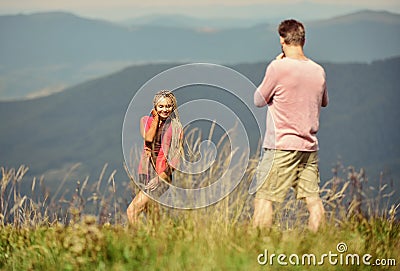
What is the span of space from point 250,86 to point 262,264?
1224 mm

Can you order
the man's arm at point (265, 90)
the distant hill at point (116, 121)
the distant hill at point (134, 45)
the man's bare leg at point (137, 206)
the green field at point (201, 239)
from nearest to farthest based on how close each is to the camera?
the green field at point (201, 239) < the man's arm at point (265, 90) < the man's bare leg at point (137, 206) < the distant hill at point (116, 121) < the distant hill at point (134, 45)

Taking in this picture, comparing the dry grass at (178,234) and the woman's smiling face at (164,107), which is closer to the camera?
the dry grass at (178,234)

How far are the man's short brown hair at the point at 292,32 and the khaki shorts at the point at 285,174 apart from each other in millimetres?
646

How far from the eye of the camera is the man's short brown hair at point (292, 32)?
5061 mm

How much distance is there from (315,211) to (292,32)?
106 cm

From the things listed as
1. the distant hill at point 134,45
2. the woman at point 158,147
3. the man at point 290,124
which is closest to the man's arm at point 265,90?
the man at point 290,124

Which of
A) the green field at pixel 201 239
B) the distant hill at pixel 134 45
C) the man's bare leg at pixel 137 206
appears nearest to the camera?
the green field at pixel 201 239

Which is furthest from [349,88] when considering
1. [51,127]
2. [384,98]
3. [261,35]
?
[51,127]

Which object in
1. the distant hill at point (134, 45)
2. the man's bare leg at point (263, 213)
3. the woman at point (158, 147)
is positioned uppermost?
the distant hill at point (134, 45)

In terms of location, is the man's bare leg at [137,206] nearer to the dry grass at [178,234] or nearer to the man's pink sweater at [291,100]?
the dry grass at [178,234]

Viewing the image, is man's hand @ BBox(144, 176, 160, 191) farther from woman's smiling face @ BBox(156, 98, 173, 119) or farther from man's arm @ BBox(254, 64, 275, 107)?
man's arm @ BBox(254, 64, 275, 107)

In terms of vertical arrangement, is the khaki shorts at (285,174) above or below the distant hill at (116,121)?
above

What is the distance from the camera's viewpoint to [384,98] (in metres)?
90.2

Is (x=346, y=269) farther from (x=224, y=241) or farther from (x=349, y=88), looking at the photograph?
(x=349, y=88)
